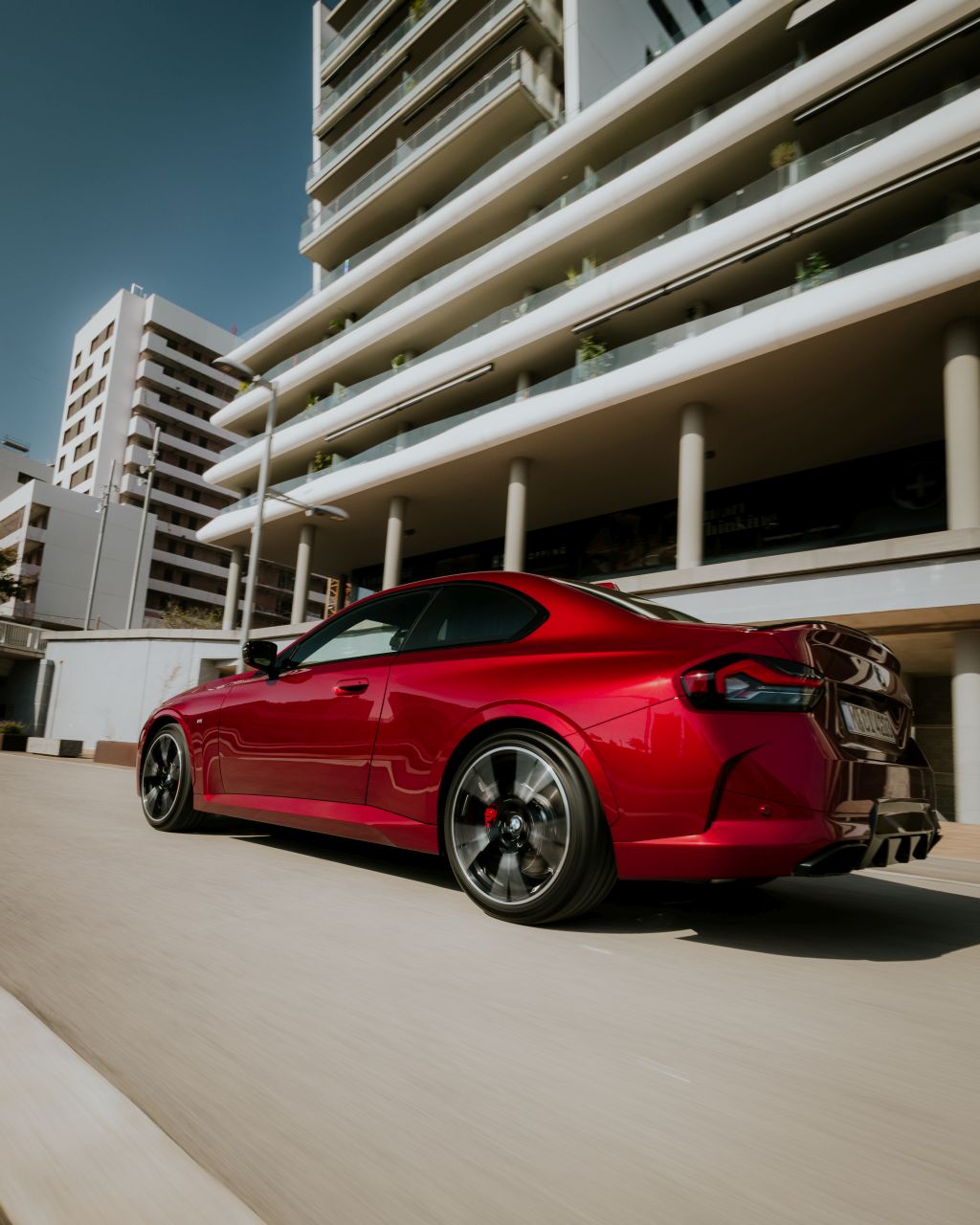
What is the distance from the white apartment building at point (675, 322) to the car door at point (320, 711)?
11039 millimetres

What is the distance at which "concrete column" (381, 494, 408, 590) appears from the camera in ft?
80.3

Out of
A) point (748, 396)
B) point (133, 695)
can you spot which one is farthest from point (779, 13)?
point (133, 695)

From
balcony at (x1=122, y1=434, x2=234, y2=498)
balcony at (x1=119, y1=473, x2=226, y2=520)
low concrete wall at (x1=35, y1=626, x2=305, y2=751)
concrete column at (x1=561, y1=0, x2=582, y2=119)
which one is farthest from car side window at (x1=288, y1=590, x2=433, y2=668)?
balcony at (x1=119, y1=473, x2=226, y2=520)

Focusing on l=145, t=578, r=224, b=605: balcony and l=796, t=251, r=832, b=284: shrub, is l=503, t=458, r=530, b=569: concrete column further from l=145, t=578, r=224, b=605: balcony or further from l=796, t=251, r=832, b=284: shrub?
l=145, t=578, r=224, b=605: balcony

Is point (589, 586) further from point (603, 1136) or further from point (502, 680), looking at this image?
point (603, 1136)

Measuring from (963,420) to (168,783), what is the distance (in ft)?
47.8

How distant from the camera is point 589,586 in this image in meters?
3.40

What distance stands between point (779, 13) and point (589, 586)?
2072 centimetres

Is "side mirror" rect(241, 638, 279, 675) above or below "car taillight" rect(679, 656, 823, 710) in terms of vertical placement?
above

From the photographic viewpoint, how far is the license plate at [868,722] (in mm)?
2635

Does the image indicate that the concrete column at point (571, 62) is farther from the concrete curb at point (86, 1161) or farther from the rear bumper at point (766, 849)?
the concrete curb at point (86, 1161)

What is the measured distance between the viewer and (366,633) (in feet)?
13.0

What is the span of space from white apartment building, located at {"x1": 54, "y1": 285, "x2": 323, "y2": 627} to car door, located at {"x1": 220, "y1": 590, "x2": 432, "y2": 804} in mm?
60104

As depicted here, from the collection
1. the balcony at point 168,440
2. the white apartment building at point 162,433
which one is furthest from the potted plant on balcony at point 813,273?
the balcony at point 168,440
